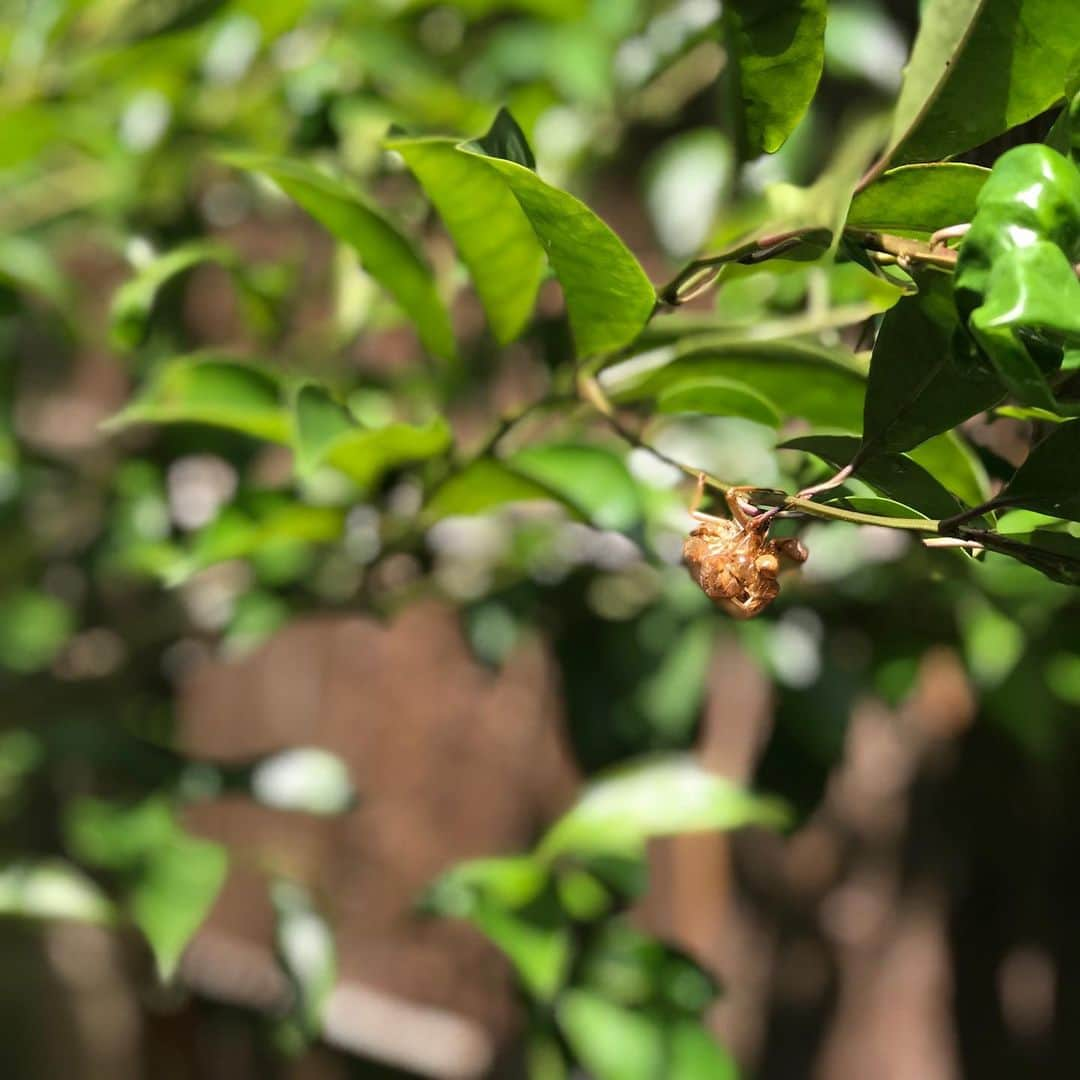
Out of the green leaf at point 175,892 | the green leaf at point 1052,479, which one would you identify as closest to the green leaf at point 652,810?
the green leaf at point 175,892

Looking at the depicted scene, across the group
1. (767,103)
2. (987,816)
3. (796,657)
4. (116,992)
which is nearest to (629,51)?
(796,657)

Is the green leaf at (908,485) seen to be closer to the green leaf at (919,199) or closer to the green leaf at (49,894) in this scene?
the green leaf at (919,199)

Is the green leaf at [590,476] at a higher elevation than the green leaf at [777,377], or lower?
lower

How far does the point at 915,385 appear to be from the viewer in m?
0.29

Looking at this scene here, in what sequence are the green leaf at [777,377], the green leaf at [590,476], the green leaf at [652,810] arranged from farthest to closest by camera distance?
the green leaf at [652,810] < the green leaf at [590,476] < the green leaf at [777,377]

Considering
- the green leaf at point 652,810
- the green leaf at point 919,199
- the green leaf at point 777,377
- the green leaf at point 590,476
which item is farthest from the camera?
the green leaf at point 652,810

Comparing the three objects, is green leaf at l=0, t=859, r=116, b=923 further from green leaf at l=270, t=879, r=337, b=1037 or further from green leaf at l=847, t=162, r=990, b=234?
green leaf at l=847, t=162, r=990, b=234

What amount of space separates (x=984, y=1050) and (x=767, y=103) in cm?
108

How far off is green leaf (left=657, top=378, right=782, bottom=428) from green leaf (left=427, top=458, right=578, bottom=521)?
0.21 ft

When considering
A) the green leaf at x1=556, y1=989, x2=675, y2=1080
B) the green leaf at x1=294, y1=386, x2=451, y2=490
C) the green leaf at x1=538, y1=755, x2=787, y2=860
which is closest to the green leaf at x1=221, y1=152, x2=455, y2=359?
the green leaf at x1=294, y1=386, x2=451, y2=490

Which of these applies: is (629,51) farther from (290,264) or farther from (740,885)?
(740,885)

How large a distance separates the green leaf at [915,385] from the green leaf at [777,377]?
0.30 feet

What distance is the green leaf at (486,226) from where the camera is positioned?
354 millimetres

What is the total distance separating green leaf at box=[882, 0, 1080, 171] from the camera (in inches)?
10.9
